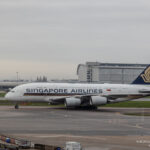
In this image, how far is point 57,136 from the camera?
88.7 ft

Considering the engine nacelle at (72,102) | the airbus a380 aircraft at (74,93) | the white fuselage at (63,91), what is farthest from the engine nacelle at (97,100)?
the engine nacelle at (72,102)

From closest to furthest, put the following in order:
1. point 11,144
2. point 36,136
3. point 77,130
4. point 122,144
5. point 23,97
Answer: point 11,144, point 122,144, point 36,136, point 77,130, point 23,97

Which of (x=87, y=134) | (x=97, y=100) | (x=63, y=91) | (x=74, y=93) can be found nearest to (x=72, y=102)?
(x=63, y=91)

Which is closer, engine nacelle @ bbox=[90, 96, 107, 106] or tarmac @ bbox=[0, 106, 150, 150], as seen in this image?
tarmac @ bbox=[0, 106, 150, 150]

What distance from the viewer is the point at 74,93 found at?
56656 millimetres

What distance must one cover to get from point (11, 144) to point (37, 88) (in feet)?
111

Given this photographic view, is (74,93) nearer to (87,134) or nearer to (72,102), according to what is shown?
(72,102)

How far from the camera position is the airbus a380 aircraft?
54469mm

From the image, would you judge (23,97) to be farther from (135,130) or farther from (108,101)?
(135,130)

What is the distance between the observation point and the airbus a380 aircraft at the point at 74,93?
54.5m

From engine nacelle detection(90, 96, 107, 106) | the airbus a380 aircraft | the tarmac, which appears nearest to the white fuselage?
the airbus a380 aircraft

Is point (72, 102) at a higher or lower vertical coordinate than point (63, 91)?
lower

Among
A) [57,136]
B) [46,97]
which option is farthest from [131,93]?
[57,136]

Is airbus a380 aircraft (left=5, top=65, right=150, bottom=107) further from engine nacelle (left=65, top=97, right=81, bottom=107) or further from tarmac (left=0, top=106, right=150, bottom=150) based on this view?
tarmac (left=0, top=106, right=150, bottom=150)
